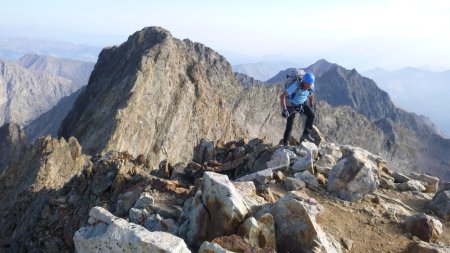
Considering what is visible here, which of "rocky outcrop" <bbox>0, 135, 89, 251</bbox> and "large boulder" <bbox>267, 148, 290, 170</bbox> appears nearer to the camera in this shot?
"large boulder" <bbox>267, 148, 290, 170</bbox>

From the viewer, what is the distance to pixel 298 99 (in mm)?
20703

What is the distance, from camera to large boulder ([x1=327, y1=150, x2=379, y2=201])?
1584cm

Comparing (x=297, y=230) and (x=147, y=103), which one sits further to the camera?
(x=147, y=103)

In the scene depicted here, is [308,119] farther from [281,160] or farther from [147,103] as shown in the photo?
[147,103]

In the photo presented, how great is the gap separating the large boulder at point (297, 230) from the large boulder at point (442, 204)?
6.36 m

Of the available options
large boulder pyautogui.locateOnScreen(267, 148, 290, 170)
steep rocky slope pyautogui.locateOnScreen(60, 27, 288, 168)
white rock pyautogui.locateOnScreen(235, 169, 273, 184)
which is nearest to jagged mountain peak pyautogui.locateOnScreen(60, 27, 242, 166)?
steep rocky slope pyautogui.locateOnScreen(60, 27, 288, 168)

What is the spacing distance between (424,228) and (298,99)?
8265 millimetres

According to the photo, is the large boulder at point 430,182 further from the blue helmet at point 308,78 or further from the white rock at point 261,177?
the white rock at point 261,177

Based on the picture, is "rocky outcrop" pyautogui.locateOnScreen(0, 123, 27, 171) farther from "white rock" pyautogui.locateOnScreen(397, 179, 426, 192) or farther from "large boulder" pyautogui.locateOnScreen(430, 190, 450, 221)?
"large boulder" pyautogui.locateOnScreen(430, 190, 450, 221)

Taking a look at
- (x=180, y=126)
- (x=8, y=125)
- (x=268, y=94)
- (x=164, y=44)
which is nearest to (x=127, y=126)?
(x=180, y=126)

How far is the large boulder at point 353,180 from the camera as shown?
1584 cm

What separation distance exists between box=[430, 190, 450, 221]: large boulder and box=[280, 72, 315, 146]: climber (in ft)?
21.0

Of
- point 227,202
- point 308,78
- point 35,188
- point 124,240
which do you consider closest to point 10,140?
point 35,188

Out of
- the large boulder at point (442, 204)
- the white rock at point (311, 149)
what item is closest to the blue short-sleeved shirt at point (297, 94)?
the white rock at point (311, 149)
